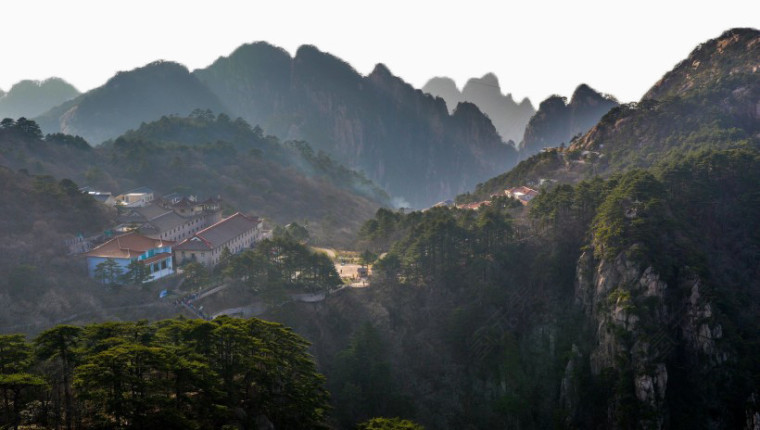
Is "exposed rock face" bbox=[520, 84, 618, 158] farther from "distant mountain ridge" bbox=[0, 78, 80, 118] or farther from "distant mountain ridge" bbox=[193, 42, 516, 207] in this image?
"distant mountain ridge" bbox=[0, 78, 80, 118]

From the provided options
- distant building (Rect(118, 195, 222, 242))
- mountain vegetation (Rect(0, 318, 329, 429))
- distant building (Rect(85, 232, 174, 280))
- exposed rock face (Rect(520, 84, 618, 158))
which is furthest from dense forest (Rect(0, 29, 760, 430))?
exposed rock face (Rect(520, 84, 618, 158))

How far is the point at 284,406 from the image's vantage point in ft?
62.7

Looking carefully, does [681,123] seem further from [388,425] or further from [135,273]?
[135,273]

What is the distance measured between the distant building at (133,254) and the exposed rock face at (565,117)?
299 ft

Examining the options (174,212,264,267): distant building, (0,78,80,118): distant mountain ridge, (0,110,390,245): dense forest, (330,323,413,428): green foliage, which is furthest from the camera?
Answer: (0,78,80,118): distant mountain ridge

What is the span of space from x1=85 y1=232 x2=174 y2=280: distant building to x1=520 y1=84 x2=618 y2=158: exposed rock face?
9110cm

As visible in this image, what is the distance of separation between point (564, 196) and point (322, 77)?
375 ft

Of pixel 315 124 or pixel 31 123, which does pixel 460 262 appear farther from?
pixel 315 124

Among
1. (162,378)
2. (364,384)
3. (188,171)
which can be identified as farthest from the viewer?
(188,171)

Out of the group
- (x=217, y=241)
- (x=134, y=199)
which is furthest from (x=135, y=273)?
(x=134, y=199)

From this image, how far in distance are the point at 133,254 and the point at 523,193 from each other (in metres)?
33.8

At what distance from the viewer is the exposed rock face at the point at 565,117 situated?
114 m

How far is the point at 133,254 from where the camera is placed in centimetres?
3469

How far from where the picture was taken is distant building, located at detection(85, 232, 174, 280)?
34.7 m
